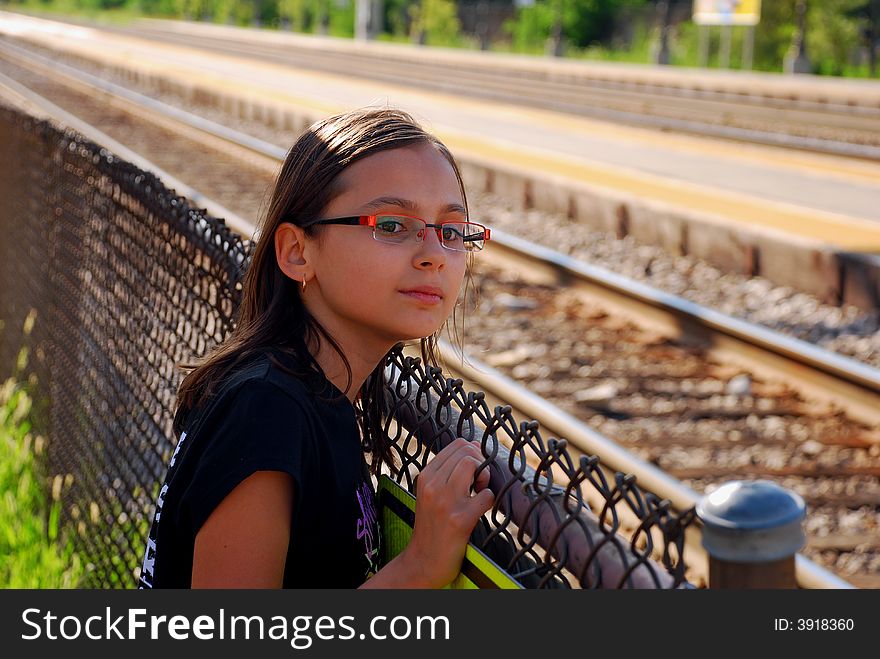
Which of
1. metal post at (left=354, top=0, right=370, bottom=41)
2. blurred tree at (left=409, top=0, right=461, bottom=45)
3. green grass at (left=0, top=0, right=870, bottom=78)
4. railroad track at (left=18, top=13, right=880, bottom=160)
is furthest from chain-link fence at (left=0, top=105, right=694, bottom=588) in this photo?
blurred tree at (left=409, top=0, right=461, bottom=45)

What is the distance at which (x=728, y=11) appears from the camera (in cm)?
3003

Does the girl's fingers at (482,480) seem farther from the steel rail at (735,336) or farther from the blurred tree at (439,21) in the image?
the blurred tree at (439,21)

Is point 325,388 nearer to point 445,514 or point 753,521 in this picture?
point 445,514

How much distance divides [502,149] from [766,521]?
14230mm

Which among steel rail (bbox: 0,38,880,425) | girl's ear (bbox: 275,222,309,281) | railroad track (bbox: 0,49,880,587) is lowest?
railroad track (bbox: 0,49,880,587)

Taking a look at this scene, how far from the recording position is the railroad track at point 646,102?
56.3 ft

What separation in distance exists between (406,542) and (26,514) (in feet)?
11.1

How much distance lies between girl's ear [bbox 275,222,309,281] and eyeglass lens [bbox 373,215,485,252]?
187 millimetres

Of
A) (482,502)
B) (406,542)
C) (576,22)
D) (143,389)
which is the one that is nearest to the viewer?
(482,502)

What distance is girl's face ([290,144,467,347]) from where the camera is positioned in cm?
189

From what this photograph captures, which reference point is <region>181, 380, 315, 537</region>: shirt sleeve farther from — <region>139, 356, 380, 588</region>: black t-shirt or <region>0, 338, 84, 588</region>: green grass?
<region>0, 338, 84, 588</region>: green grass

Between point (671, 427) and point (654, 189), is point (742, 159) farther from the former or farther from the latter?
point (671, 427)

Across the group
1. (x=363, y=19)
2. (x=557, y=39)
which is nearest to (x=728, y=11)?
(x=557, y=39)

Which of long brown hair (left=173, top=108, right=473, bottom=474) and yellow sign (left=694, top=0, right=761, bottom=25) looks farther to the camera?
yellow sign (left=694, top=0, right=761, bottom=25)
